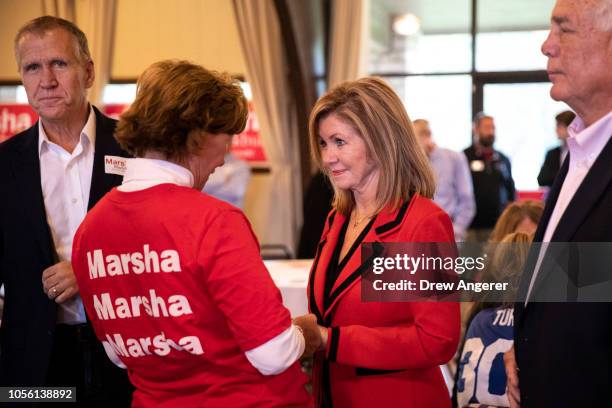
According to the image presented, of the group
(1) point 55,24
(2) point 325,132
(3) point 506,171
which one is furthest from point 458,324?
(3) point 506,171

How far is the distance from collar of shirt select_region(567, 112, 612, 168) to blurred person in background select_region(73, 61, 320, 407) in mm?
792

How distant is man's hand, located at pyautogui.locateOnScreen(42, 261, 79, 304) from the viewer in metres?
2.28

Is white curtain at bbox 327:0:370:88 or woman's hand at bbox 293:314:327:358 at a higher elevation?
white curtain at bbox 327:0:370:88

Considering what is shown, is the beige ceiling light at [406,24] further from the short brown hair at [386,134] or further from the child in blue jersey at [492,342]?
the short brown hair at [386,134]

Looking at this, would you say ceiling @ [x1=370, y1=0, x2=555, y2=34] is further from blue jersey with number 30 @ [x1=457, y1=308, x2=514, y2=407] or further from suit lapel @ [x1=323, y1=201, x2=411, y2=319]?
suit lapel @ [x1=323, y1=201, x2=411, y2=319]

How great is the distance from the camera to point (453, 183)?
272 inches

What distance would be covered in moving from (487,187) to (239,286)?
643 cm

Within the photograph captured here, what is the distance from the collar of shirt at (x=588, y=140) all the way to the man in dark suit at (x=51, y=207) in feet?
4.41

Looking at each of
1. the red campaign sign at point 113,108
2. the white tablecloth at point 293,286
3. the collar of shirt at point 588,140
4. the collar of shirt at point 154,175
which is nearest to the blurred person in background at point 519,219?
the white tablecloth at point 293,286

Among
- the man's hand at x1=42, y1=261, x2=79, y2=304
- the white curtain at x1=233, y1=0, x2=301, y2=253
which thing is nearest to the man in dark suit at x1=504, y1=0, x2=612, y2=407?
the man's hand at x1=42, y1=261, x2=79, y2=304

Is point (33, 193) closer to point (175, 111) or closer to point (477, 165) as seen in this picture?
point (175, 111)

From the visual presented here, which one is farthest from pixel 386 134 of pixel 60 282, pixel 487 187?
pixel 487 187

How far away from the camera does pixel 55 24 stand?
257 cm

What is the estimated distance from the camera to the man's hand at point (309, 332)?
6.53ft
